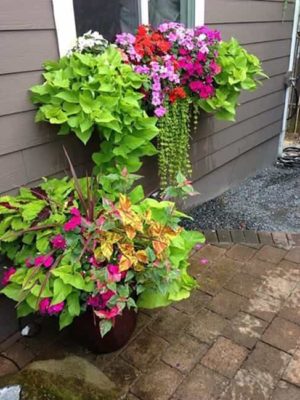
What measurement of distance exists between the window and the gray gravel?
57.0 inches

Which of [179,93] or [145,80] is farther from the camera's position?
[179,93]

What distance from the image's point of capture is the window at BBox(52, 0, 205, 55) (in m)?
1.86

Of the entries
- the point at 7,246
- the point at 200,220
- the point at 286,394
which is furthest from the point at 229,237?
the point at 7,246

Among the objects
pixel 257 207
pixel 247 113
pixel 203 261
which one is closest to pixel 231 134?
pixel 247 113

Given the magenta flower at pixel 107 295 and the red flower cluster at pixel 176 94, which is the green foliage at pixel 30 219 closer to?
the magenta flower at pixel 107 295

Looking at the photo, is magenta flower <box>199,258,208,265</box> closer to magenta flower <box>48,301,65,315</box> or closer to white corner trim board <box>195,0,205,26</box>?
magenta flower <box>48,301,65,315</box>

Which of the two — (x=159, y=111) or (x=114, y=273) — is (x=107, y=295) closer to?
(x=114, y=273)

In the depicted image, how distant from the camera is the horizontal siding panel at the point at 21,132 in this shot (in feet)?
5.71

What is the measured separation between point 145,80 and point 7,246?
3.59ft

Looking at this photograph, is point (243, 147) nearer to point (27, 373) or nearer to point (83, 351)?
point (83, 351)

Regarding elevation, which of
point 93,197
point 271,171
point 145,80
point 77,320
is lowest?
point 271,171

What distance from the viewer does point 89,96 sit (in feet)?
5.76

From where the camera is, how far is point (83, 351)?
1.82 metres

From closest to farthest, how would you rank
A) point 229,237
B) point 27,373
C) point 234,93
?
point 27,373, point 234,93, point 229,237
